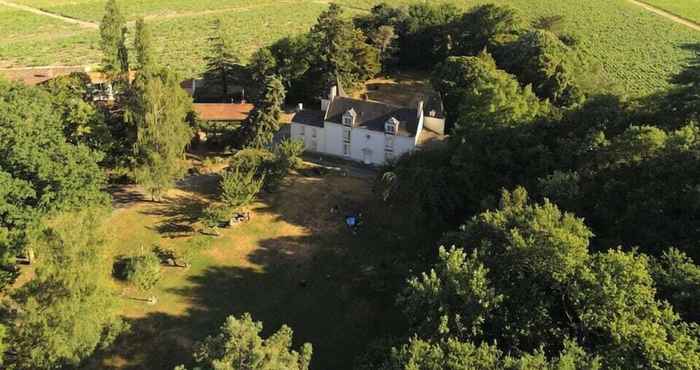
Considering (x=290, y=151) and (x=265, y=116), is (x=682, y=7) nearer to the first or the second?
(x=265, y=116)

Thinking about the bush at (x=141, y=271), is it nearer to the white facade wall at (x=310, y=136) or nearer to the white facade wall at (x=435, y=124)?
the white facade wall at (x=310, y=136)

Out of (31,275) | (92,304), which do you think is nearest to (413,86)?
(31,275)

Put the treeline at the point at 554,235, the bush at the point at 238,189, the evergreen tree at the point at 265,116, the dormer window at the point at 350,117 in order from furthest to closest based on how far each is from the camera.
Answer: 1. the dormer window at the point at 350,117
2. the evergreen tree at the point at 265,116
3. the bush at the point at 238,189
4. the treeline at the point at 554,235

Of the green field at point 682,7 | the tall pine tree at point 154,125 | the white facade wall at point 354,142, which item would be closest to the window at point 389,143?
the white facade wall at point 354,142

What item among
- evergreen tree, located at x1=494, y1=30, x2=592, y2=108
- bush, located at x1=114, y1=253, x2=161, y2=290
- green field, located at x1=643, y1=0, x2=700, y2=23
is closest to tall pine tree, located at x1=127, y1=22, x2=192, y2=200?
bush, located at x1=114, y1=253, x2=161, y2=290

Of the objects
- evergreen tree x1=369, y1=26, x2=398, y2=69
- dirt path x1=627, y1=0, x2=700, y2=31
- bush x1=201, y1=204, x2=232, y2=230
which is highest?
dirt path x1=627, y1=0, x2=700, y2=31

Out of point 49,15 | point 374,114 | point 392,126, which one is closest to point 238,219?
point 392,126

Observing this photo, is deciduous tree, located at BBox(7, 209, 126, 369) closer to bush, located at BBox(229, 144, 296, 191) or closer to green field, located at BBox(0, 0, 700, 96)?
bush, located at BBox(229, 144, 296, 191)
